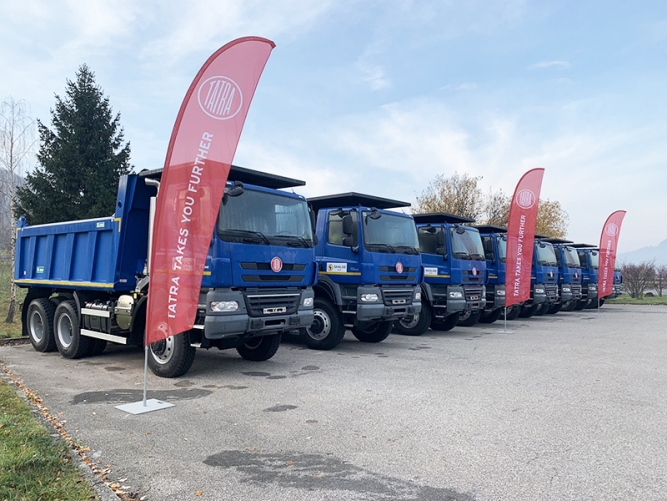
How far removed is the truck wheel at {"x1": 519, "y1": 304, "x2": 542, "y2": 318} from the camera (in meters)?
18.0

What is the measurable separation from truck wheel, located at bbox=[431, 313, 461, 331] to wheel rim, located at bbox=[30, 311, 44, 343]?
342 inches

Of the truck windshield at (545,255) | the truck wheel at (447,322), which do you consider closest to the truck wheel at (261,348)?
the truck wheel at (447,322)

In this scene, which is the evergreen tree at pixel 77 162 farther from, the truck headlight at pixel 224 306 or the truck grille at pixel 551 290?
the truck grille at pixel 551 290

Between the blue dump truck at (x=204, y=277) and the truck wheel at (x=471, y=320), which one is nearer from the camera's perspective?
the blue dump truck at (x=204, y=277)

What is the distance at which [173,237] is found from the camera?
18.2 feet

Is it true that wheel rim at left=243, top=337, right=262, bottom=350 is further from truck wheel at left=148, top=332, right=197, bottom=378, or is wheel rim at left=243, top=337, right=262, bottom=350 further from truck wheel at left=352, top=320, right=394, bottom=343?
truck wheel at left=352, top=320, right=394, bottom=343

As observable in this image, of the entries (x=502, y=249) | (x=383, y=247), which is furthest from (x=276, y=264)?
(x=502, y=249)

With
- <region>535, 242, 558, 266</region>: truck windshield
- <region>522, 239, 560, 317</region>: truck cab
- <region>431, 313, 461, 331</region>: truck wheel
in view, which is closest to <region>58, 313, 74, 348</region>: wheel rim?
<region>431, 313, 461, 331</region>: truck wheel

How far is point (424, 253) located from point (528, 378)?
549cm

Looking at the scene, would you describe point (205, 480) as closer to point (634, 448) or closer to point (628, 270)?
A: point (634, 448)

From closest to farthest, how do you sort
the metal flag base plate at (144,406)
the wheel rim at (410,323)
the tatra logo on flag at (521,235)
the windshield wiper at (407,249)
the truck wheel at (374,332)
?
the metal flag base plate at (144,406) → the windshield wiper at (407,249) → the truck wheel at (374,332) → the wheel rim at (410,323) → the tatra logo on flag at (521,235)

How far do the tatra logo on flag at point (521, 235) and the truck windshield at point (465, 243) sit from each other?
75 cm

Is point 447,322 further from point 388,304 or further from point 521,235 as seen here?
point 388,304

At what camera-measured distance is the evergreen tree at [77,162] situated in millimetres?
17297
